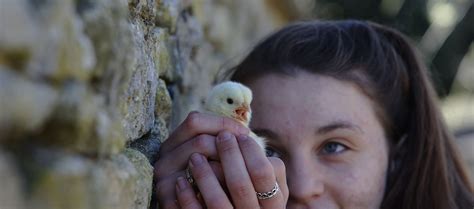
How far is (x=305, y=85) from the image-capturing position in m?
1.84

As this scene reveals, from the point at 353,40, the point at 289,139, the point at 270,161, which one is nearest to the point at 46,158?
the point at 270,161

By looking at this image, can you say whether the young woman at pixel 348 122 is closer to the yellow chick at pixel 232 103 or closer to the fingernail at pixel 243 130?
the fingernail at pixel 243 130

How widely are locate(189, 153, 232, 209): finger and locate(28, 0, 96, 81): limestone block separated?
1.50 feet

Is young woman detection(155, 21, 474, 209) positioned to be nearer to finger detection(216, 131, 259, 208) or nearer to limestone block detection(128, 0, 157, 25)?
finger detection(216, 131, 259, 208)

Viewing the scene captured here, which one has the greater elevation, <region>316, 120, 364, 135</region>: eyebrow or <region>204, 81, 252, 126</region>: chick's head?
<region>204, 81, 252, 126</region>: chick's head

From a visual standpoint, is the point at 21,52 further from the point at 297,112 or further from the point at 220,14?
the point at 220,14

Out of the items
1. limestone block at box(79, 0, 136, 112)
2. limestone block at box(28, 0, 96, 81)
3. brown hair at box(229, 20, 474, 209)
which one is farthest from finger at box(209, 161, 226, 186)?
brown hair at box(229, 20, 474, 209)

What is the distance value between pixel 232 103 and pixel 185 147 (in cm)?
28

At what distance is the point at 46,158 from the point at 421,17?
5.86 meters

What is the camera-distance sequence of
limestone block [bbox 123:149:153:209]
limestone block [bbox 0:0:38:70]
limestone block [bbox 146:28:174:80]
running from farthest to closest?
limestone block [bbox 146:28:174:80] < limestone block [bbox 123:149:153:209] < limestone block [bbox 0:0:38:70]

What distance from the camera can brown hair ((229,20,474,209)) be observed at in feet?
6.31

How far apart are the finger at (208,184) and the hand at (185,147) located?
30 millimetres

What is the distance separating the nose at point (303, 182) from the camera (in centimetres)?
170

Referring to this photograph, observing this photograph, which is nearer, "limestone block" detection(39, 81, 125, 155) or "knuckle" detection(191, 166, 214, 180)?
"limestone block" detection(39, 81, 125, 155)
